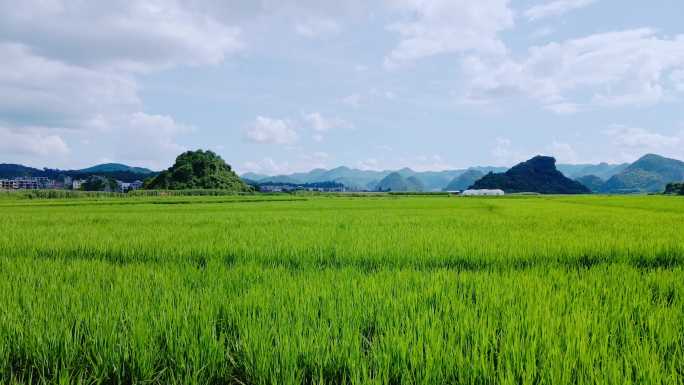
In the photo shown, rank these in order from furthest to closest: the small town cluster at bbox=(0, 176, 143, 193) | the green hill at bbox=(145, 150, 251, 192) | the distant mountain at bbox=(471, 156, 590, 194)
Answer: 1. the small town cluster at bbox=(0, 176, 143, 193)
2. the distant mountain at bbox=(471, 156, 590, 194)
3. the green hill at bbox=(145, 150, 251, 192)

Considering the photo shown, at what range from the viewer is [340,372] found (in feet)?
6.06

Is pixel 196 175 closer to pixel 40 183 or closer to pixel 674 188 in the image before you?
pixel 674 188

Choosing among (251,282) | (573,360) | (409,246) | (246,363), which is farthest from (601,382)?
(409,246)

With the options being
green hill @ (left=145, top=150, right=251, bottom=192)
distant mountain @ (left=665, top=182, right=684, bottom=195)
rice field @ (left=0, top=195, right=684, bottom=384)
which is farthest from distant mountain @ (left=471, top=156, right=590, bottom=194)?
rice field @ (left=0, top=195, right=684, bottom=384)

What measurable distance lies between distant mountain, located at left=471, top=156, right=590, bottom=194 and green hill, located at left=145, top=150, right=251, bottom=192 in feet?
322

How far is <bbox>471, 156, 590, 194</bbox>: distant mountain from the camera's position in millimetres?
144625

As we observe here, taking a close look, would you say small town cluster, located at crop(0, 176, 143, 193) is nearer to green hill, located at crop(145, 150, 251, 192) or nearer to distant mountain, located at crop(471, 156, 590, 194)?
green hill, located at crop(145, 150, 251, 192)

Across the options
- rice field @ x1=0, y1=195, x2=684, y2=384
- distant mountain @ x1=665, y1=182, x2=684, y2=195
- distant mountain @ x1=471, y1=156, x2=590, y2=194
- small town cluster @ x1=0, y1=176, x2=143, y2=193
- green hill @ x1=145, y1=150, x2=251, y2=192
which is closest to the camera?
rice field @ x1=0, y1=195, x2=684, y2=384

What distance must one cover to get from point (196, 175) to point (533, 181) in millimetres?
126155

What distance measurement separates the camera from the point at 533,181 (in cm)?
14725

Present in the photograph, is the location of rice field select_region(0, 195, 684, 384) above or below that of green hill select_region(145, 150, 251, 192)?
below

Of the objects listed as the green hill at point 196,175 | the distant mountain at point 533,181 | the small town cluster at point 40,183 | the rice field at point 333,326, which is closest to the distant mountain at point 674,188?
the distant mountain at point 533,181

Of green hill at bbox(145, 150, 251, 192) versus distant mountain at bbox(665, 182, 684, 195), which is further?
green hill at bbox(145, 150, 251, 192)

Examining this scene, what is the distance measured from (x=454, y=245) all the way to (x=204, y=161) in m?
101
